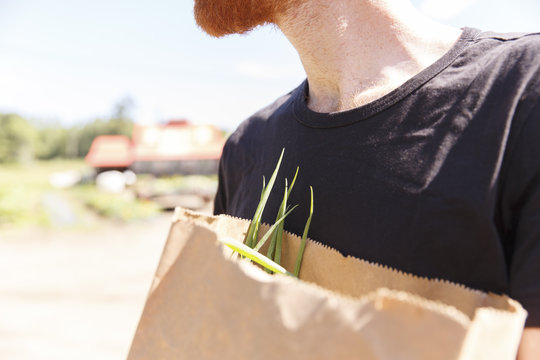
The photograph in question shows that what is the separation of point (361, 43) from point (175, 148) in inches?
1046

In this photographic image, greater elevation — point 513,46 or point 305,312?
point 513,46

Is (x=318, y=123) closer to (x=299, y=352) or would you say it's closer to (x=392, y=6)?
(x=392, y=6)

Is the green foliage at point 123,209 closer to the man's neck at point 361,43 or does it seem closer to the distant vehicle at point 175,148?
the distant vehicle at point 175,148

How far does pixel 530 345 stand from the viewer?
801 mm

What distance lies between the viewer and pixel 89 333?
218 inches

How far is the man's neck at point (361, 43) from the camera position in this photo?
1.18 metres

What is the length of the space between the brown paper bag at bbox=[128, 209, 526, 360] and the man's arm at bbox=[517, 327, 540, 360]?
117 mm

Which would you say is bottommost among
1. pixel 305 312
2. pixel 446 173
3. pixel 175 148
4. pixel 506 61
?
pixel 175 148

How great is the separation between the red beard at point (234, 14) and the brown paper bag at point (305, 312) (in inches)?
27.0

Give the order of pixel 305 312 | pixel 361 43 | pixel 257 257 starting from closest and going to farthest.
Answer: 1. pixel 305 312
2. pixel 257 257
3. pixel 361 43

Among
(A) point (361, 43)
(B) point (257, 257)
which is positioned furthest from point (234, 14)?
(B) point (257, 257)

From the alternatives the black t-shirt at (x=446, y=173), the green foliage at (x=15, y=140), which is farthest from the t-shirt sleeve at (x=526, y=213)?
the green foliage at (x=15, y=140)

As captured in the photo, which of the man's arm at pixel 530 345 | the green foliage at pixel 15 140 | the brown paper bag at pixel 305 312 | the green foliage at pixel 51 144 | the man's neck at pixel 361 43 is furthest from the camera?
the green foliage at pixel 51 144

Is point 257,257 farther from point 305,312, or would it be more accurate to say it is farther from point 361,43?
point 361,43
